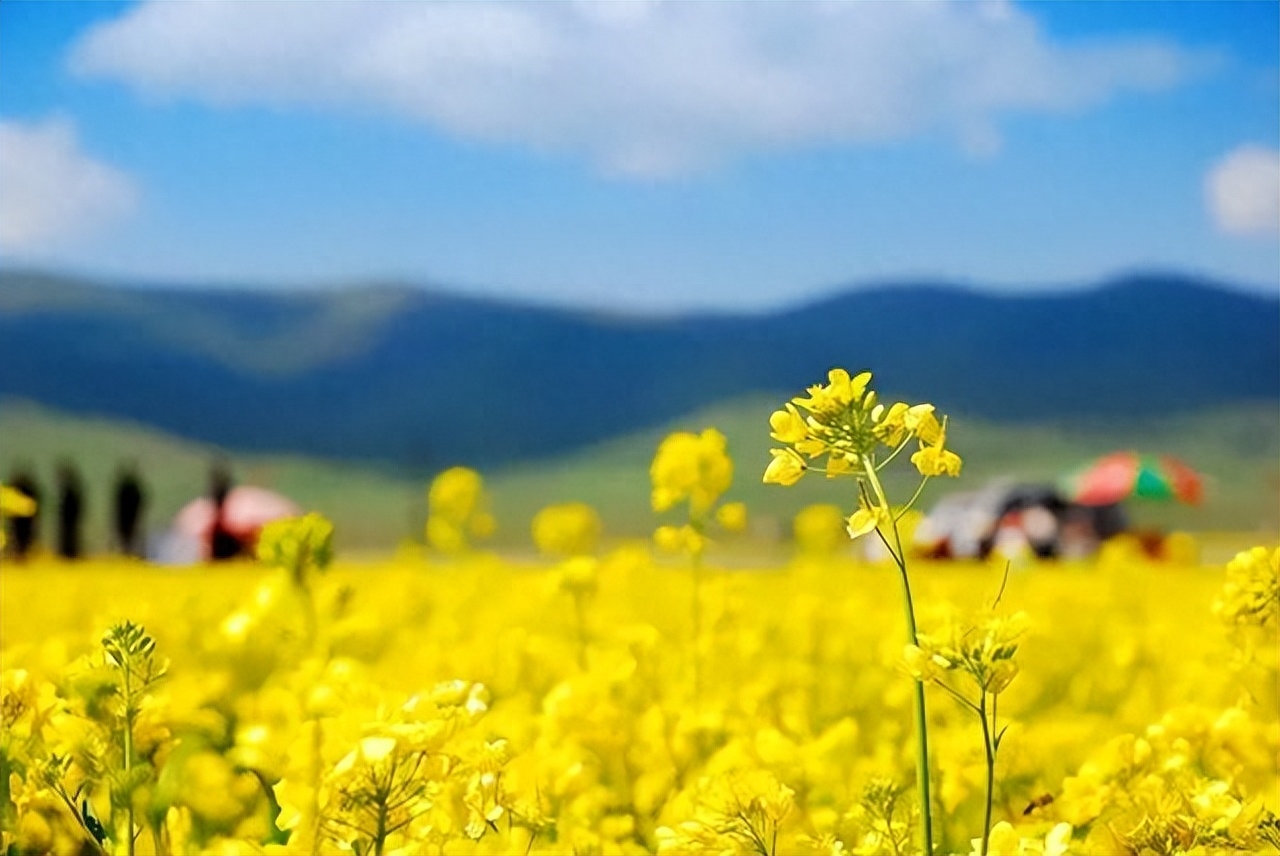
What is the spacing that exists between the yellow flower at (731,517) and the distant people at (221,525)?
5485mm

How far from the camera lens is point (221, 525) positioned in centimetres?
1348

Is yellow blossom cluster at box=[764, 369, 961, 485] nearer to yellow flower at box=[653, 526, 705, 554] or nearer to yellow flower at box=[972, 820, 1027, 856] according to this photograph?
yellow flower at box=[972, 820, 1027, 856]

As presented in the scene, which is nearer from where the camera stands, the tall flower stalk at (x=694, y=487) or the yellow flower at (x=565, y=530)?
the tall flower stalk at (x=694, y=487)

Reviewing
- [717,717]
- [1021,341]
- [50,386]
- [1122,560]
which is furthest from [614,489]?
[717,717]

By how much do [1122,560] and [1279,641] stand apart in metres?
5.05

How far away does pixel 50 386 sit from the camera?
42875 mm

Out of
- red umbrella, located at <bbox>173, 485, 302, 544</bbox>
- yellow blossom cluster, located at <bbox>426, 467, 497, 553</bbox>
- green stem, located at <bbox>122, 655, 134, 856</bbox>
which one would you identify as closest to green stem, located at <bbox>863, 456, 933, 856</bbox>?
green stem, located at <bbox>122, 655, 134, 856</bbox>

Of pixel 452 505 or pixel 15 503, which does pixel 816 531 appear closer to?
pixel 452 505

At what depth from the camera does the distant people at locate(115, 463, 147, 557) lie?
9141mm

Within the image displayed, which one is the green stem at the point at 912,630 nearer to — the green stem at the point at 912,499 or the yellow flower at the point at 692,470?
the green stem at the point at 912,499

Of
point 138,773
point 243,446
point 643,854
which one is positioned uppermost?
point 243,446

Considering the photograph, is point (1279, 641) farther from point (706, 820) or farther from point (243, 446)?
point (243, 446)

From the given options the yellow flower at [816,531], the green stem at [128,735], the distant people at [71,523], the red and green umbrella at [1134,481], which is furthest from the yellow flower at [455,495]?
the red and green umbrella at [1134,481]

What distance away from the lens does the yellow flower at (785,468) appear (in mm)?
1425
